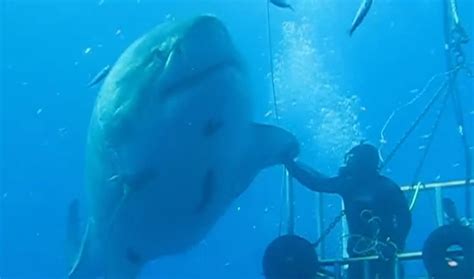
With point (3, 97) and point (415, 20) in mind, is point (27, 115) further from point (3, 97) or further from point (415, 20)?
point (415, 20)

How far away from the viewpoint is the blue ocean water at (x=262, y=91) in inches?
1113

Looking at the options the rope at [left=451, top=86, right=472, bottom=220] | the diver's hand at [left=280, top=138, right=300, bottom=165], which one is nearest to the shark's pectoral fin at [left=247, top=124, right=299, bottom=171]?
the diver's hand at [left=280, top=138, right=300, bottom=165]

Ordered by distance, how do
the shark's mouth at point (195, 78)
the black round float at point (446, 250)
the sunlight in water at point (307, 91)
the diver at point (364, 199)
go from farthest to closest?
the sunlight in water at point (307, 91)
the diver at point (364, 199)
the black round float at point (446, 250)
the shark's mouth at point (195, 78)

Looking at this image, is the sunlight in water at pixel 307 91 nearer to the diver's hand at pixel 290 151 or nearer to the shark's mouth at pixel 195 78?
the diver's hand at pixel 290 151

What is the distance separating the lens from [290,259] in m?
4.42

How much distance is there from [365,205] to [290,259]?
791 mm

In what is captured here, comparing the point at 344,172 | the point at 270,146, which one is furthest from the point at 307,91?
the point at 270,146

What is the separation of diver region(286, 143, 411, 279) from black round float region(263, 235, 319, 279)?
35cm

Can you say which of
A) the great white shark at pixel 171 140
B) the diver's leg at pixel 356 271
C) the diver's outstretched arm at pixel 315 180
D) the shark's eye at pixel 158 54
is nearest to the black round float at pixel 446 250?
the diver's leg at pixel 356 271

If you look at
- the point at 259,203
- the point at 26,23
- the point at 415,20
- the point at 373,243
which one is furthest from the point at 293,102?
the point at 373,243

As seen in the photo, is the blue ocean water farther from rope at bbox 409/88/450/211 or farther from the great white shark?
the great white shark

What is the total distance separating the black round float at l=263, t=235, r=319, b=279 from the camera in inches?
174

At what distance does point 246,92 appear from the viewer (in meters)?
3.28

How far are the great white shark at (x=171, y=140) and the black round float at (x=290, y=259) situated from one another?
0.50 meters
